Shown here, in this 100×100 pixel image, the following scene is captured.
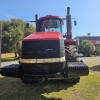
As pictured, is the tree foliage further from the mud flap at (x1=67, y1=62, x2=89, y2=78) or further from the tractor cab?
the mud flap at (x1=67, y1=62, x2=89, y2=78)

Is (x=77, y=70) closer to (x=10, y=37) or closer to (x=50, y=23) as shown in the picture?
(x=50, y=23)

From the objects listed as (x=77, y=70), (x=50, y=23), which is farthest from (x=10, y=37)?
(x=77, y=70)

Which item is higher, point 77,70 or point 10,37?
point 10,37

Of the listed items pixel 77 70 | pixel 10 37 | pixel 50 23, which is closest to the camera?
pixel 77 70

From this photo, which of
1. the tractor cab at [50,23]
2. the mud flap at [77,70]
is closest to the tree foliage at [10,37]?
the tractor cab at [50,23]

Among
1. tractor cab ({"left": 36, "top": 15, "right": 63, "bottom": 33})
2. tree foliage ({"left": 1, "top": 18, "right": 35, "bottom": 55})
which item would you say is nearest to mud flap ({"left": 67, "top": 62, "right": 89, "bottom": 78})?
tractor cab ({"left": 36, "top": 15, "right": 63, "bottom": 33})

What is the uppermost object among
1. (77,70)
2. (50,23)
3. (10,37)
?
(10,37)

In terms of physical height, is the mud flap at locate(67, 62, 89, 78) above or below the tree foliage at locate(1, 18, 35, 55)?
below

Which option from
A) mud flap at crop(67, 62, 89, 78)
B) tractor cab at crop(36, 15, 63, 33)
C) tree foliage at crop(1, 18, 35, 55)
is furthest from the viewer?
tree foliage at crop(1, 18, 35, 55)

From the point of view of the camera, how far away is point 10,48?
69.1ft

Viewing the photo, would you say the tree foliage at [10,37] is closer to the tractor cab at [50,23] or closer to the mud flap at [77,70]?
the tractor cab at [50,23]

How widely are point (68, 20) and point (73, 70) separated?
3295mm

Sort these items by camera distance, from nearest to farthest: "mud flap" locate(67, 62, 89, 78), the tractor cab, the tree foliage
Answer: "mud flap" locate(67, 62, 89, 78) → the tractor cab → the tree foliage

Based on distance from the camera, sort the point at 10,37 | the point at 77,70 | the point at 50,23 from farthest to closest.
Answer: the point at 10,37 < the point at 50,23 < the point at 77,70
